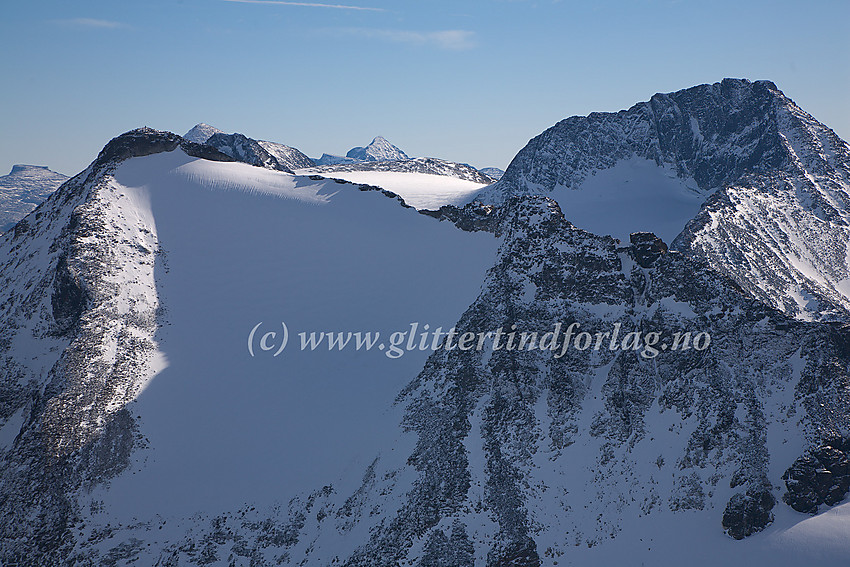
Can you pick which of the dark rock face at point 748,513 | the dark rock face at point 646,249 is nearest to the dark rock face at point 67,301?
the dark rock face at point 646,249

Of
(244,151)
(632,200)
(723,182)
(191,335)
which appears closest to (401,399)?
(191,335)

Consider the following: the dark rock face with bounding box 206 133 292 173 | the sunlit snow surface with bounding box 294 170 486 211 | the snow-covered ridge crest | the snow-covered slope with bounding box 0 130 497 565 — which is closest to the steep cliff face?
the snow-covered slope with bounding box 0 130 497 565

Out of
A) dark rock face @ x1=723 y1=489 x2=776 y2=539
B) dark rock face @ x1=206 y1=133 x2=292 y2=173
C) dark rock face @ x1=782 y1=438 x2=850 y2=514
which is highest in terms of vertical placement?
dark rock face @ x1=206 y1=133 x2=292 y2=173

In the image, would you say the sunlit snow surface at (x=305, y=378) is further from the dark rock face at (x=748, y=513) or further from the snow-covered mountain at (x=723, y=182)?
the snow-covered mountain at (x=723, y=182)

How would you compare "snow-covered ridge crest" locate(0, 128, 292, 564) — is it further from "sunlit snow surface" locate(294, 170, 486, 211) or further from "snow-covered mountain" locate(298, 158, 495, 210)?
"sunlit snow surface" locate(294, 170, 486, 211)

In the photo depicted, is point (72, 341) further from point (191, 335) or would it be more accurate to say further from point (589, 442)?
point (589, 442)
